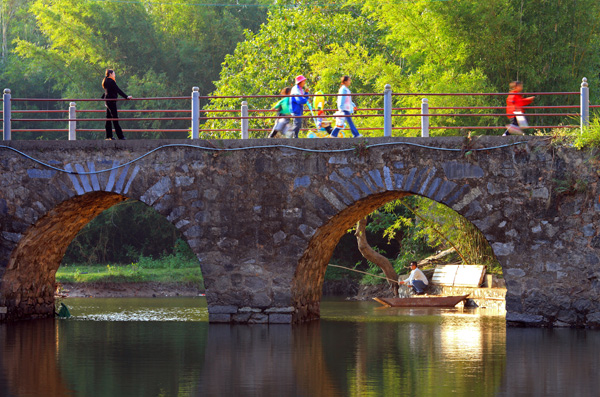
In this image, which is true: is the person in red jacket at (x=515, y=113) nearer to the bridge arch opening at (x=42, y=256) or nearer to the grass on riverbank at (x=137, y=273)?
the bridge arch opening at (x=42, y=256)

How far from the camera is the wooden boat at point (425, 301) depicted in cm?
2153

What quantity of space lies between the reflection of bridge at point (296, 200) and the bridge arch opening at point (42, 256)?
0.18 feet

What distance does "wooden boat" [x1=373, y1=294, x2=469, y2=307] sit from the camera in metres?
21.5

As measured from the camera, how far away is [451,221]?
81.0 ft

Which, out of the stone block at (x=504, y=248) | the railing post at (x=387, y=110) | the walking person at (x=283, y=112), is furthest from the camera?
the walking person at (x=283, y=112)

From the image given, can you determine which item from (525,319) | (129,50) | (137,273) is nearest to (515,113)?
(525,319)

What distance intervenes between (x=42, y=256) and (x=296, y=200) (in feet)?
17.5

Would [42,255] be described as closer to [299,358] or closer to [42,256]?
[42,256]

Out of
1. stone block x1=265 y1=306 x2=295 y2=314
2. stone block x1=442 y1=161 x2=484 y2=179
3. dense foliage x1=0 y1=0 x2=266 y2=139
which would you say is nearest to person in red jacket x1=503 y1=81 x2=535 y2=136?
stone block x1=442 y1=161 x2=484 y2=179

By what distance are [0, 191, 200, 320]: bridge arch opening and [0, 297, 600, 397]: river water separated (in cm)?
62

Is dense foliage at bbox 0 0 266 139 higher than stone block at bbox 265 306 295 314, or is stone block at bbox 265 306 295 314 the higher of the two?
dense foliage at bbox 0 0 266 139

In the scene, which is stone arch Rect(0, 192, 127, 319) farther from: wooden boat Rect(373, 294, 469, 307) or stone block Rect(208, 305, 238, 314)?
wooden boat Rect(373, 294, 469, 307)

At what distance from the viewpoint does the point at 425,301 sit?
21.7 metres

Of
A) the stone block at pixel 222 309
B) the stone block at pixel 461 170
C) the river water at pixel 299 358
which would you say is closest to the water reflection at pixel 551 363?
the river water at pixel 299 358
